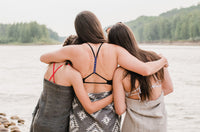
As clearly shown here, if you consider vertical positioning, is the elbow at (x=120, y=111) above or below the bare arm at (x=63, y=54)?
below

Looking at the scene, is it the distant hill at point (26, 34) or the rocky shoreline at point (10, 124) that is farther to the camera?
the distant hill at point (26, 34)

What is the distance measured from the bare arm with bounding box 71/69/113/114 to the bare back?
3.0 inches

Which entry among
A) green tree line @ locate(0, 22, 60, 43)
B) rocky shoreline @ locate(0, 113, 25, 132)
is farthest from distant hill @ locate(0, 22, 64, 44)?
rocky shoreline @ locate(0, 113, 25, 132)

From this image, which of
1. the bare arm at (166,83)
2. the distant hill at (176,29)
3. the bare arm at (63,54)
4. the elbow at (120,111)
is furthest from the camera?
the distant hill at (176,29)

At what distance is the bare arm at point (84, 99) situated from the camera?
2.12 metres

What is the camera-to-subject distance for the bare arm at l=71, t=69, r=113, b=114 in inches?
83.4

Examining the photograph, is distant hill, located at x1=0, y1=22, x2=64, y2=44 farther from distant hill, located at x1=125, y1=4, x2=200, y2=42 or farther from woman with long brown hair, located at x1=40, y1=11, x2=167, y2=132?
woman with long brown hair, located at x1=40, y1=11, x2=167, y2=132

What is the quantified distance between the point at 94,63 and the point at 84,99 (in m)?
0.30

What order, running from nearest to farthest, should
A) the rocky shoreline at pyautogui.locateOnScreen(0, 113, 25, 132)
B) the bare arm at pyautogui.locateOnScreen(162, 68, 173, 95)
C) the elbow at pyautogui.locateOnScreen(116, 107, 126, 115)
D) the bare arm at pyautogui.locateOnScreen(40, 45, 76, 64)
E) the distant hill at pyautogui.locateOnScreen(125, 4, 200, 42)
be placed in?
the bare arm at pyautogui.locateOnScreen(40, 45, 76, 64), the elbow at pyautogui.locateOnScreen(116, 107, 126, 115), the bare arm at pyautogui.locateOnScreen(162, 68, 173, 95), the rocky shoreline at pyautogui.locateOnScreen(0, 113, 25, 132), the distant hill at pyautogui.locateOnScreen(125, 4, 200, 42)

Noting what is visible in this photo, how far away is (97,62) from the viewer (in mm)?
2145

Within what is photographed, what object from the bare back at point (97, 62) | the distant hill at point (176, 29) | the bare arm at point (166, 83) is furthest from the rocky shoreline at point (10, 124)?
the distant hill at point (176, 29)

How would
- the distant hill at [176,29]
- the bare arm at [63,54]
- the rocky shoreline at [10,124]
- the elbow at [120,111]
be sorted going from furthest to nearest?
the distant hill at [176,29] < the rocky shoreline at [10,124] < the elbow at [120,111] < the bare arm at [63,54]

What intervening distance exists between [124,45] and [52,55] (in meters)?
0.61

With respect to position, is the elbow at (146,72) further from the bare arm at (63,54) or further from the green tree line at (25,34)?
the green tree line at (25,34)
